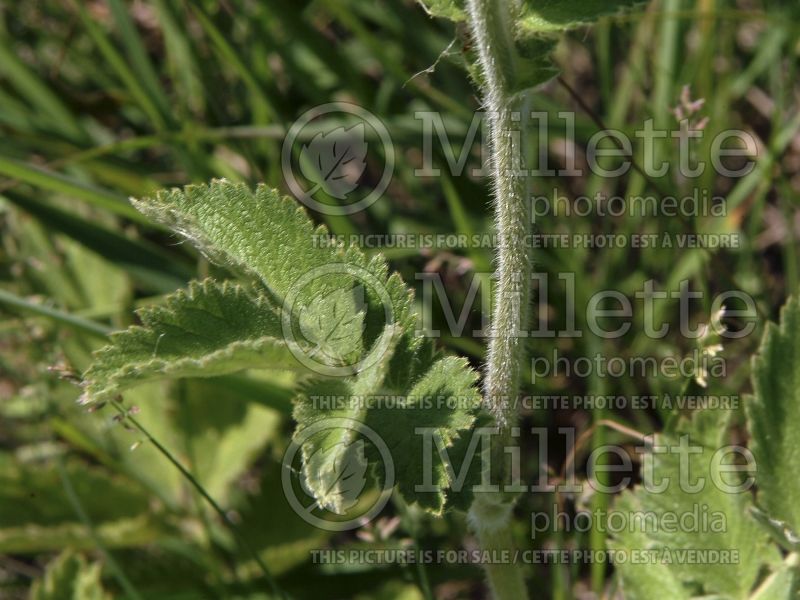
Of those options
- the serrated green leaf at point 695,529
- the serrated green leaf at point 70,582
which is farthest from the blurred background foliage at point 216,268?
the serrated green leaf at point 695,529

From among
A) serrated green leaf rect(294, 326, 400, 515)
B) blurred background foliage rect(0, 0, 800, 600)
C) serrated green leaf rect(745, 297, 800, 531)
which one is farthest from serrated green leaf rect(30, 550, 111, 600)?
serrated green leaf rect(745, 297, 800, 531)

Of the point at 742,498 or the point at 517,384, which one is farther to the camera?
the point at 742,498

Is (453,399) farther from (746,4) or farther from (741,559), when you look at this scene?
(746,4)

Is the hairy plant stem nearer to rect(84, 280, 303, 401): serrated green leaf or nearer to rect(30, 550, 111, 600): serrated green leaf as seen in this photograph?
rect(84, 280, 303, 401): serrated green leaf

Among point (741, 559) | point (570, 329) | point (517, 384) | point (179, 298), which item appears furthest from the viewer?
point (570, 329)

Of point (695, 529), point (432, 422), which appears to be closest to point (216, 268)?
point (432, 422)

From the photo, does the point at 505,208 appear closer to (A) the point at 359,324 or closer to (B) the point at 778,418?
(A) the point at 359,324

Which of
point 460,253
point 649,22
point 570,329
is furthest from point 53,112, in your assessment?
point 649,22
